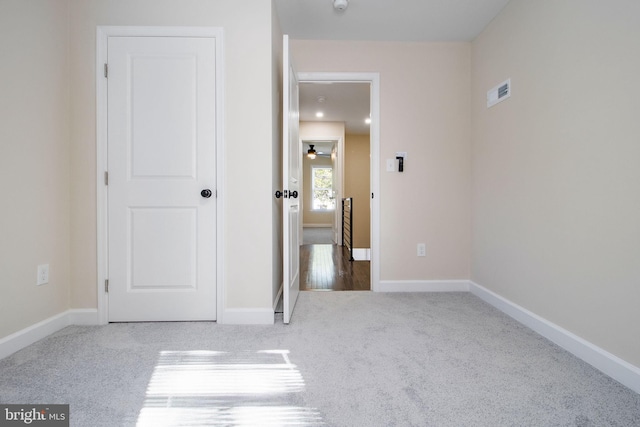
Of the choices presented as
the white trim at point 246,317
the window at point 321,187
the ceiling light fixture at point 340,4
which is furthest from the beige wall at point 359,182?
the window at point 321,187

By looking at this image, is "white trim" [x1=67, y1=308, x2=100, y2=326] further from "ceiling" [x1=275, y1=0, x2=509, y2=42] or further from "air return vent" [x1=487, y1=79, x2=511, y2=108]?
"air return vent" [x1=487, y1=79, x2=511, y2=108]

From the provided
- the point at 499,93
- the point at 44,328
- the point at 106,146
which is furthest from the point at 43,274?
the point at 499,93

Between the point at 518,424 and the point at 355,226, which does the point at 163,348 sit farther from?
the point at 355,226

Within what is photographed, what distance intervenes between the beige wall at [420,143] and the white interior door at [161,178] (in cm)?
125

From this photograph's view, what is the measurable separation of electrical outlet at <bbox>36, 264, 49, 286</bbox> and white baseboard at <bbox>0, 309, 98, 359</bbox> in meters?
0.25

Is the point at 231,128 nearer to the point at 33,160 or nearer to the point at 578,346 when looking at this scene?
the point at 33,160

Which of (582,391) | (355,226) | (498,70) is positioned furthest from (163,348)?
(355,226)

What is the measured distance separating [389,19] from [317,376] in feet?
9.08

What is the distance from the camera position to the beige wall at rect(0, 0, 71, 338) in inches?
67.6

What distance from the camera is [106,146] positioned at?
2.17 meters

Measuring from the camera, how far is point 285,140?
6.98ft

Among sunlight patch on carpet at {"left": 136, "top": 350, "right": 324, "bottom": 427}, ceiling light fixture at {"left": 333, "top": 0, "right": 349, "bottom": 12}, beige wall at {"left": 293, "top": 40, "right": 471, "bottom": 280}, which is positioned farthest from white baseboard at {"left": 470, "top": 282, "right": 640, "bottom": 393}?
ceiling light fixture at {"left": 333, "top": 0, "right": 349, "bottom": 12}

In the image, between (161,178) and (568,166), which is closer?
(568,166)

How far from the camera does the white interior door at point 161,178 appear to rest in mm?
2160
